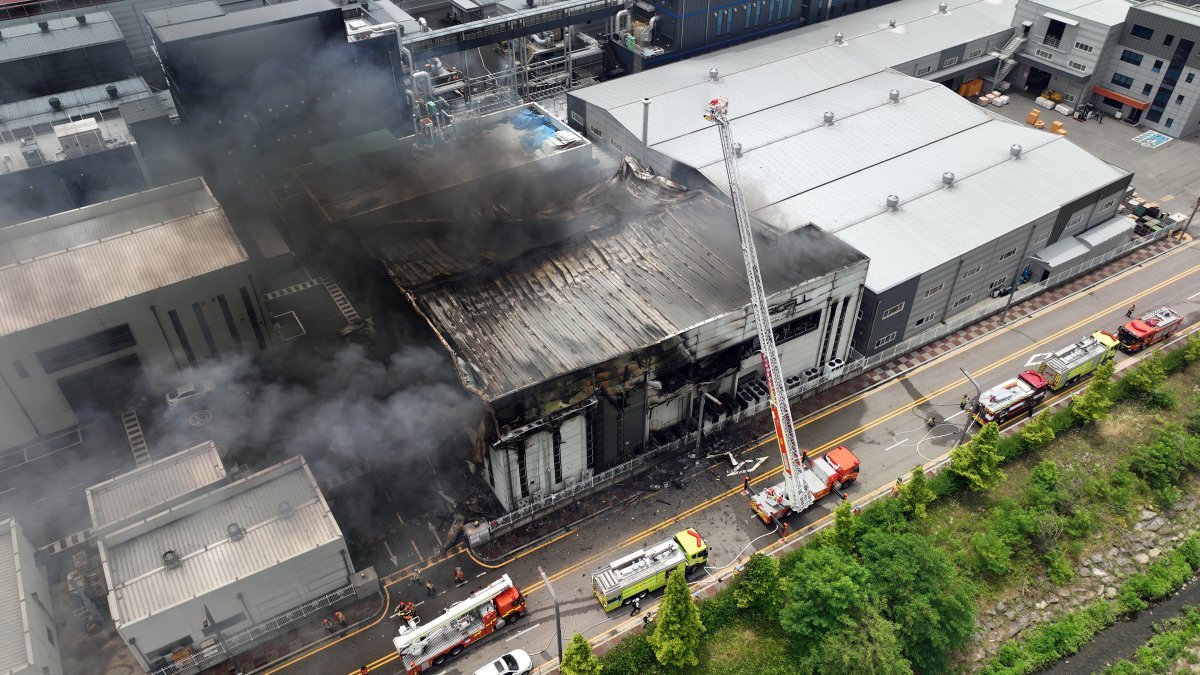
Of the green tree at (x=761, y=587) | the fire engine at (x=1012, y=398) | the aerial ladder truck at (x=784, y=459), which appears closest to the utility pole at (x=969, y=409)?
the fire engine at (x=1012, y=398)

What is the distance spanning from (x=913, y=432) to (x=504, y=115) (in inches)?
1512

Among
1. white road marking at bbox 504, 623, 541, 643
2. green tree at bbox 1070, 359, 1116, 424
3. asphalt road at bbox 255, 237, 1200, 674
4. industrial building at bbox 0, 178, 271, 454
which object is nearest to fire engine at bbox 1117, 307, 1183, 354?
asphalt road at bbox 255, 237, 1200, 674

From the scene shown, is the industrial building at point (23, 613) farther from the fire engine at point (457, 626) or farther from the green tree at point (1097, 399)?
the green tree at point (1097, 399)

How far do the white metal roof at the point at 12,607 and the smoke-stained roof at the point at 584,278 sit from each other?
21.1 meters

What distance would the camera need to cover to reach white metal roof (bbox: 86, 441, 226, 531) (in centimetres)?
3962

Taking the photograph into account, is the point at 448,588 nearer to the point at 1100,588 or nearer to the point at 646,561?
the point at 646,561

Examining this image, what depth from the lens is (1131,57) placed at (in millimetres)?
75125

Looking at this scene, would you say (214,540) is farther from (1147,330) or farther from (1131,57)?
(1131,57)

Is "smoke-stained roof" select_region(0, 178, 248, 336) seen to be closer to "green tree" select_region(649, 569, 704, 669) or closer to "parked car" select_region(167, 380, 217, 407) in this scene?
"parked car" select_region(167, 380, 217, 407)

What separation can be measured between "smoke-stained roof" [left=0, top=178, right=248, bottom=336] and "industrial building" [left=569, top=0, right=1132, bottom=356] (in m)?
32.4

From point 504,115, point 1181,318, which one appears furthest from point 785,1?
point 1181,318

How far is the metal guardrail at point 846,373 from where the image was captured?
142 ft

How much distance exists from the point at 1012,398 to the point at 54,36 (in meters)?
74.9

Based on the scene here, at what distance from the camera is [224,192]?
60219 mm
